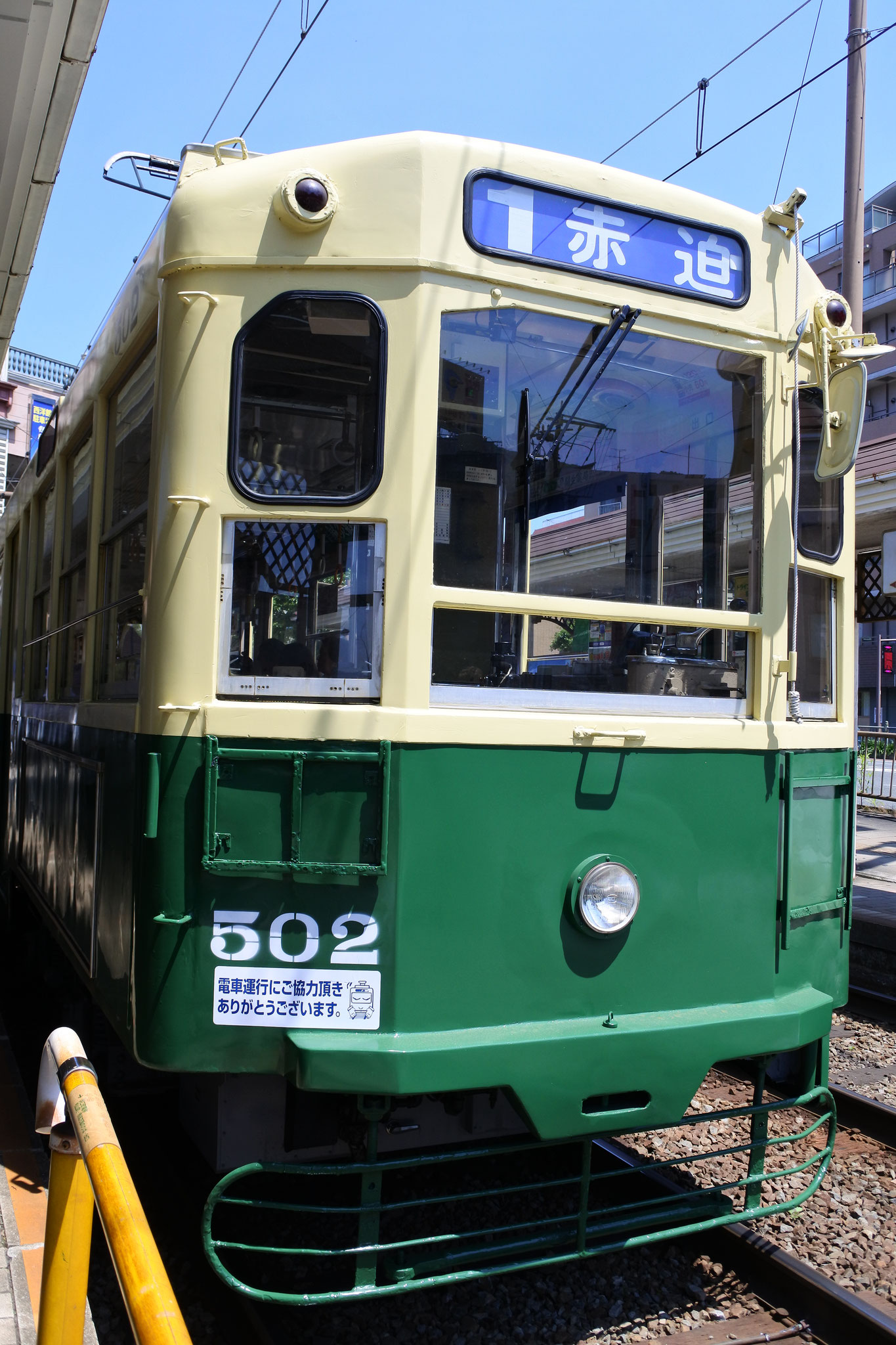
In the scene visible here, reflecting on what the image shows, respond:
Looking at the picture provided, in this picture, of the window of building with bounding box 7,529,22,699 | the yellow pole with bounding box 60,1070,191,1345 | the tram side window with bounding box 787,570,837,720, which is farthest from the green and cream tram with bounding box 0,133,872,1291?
the window of building with bounding box 7,529,22,699

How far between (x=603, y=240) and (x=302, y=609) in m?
1.35

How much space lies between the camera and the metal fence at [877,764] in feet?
51.5

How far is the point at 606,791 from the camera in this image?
9.63 ft

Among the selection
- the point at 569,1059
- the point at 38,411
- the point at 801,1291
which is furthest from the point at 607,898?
the point at 38,411

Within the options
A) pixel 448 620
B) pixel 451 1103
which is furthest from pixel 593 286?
pixel 451 1103

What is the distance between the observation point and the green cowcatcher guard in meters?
2.65

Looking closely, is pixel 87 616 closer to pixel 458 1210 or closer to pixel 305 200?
pixel 305 200

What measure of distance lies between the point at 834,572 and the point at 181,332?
2.21 meters

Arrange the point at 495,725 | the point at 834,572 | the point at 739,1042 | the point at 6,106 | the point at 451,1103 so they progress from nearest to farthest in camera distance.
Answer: the point at 495,725 → the point at 739,1042 → the point at 451,1103 → the point at 834,572 → the point at 6,106

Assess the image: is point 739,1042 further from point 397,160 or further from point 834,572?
point 397,160

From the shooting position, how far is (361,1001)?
270 centimetres

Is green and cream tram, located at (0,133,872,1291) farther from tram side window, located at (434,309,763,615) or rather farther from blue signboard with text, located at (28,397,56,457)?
blue signboard with text, located at (28,397,56,457)

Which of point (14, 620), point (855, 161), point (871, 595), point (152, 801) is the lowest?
point (152, 801)

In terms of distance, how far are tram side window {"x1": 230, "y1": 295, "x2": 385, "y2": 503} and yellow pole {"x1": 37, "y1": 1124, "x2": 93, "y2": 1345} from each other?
1.63 metres
